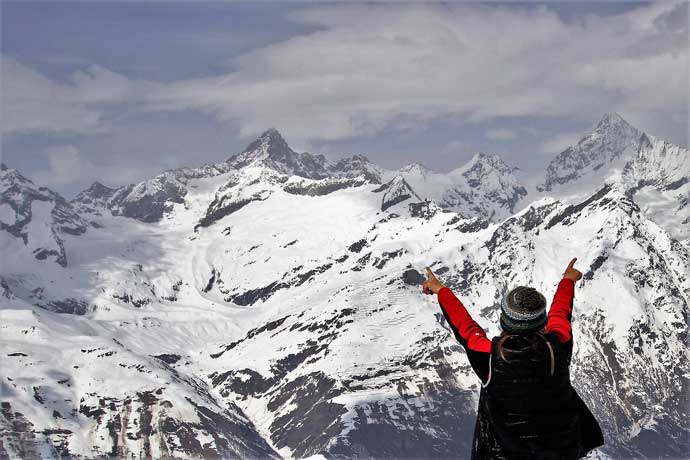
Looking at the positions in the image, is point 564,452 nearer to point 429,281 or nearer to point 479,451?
point 479,451

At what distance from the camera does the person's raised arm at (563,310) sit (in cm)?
1358

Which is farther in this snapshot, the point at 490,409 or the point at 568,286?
the point at 568,286

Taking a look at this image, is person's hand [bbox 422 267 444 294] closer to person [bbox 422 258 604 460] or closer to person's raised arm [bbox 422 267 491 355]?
person's raised arm [bbox 422 267 491 355]

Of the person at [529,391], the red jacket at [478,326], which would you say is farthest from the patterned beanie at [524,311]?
the red jacket at [478,326]

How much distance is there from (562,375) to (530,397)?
21.0 inches

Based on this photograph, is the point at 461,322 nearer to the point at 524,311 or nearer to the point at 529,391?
the point at 524,311

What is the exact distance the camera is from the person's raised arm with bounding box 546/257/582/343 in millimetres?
13582

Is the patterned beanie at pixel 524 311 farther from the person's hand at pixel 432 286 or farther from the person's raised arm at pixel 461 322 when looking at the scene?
the person's hand at pixel 432 286

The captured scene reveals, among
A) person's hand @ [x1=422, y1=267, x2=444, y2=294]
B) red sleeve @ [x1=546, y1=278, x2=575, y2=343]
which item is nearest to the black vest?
red sleeve @ [x1=546, y1=278, x2=575, y2=343]

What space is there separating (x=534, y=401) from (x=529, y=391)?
0.51 ft

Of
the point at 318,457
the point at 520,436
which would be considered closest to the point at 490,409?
the point at 520,436

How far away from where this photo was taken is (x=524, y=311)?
13.2m

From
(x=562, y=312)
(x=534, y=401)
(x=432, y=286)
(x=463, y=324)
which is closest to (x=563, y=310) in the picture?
(x=562, y=312)

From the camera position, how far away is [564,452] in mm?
13344
